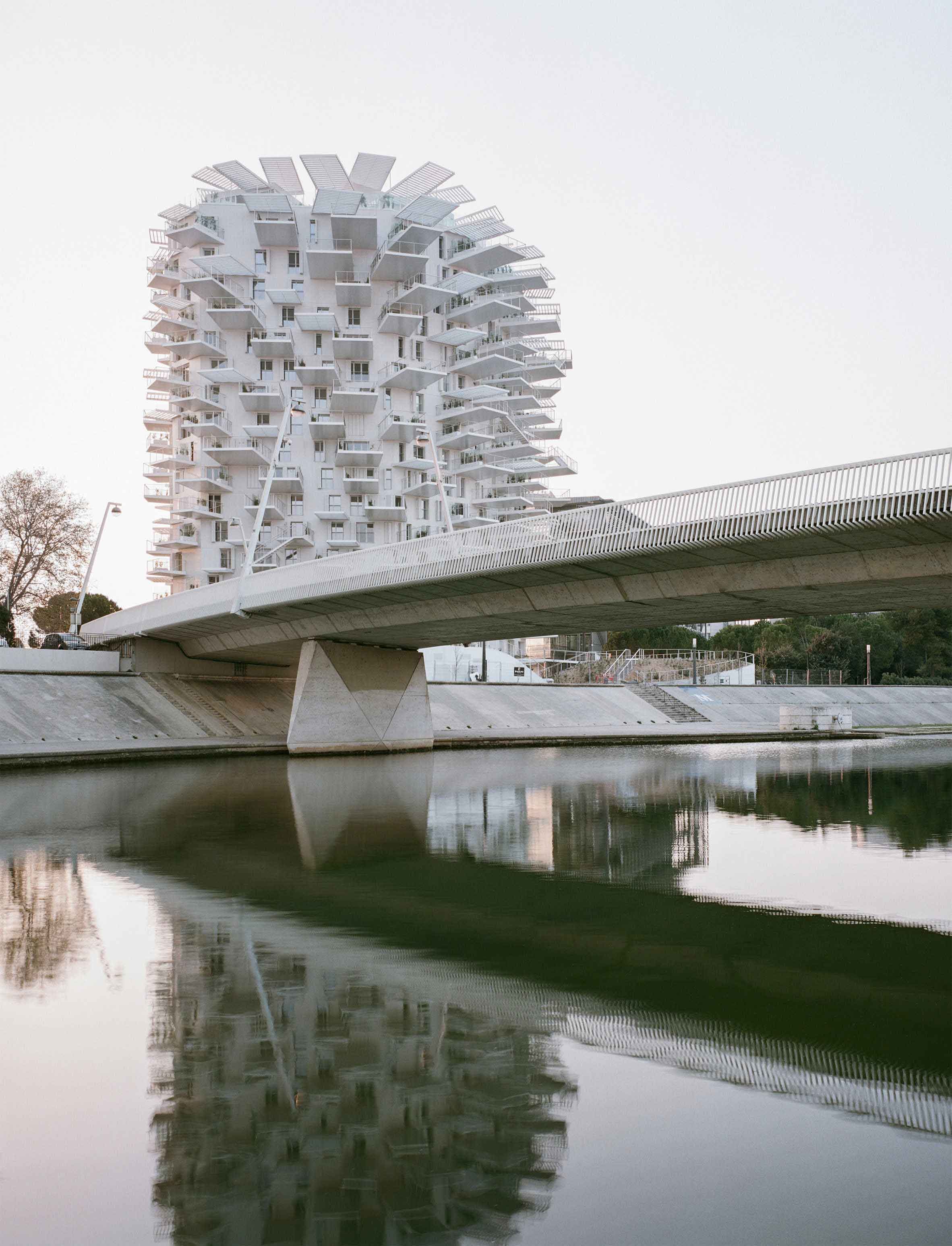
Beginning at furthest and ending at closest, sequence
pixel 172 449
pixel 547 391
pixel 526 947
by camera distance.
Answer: pixel 547 391
pixel 172 449
pixel 526 947

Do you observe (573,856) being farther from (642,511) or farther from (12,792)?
(12,792)

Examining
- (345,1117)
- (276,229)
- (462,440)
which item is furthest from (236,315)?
(345,1117)

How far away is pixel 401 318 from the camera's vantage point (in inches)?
3573

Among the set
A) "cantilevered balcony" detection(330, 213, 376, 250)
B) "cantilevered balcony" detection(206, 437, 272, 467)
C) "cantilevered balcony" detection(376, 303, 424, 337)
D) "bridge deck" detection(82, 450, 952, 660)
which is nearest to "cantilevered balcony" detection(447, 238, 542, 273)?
"cantilevered balcony" detection(376, 303, 424, 337)

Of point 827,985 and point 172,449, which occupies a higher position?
point 172,449

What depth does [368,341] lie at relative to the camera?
3551 inches

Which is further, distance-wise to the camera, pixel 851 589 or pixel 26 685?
pixel 26 685

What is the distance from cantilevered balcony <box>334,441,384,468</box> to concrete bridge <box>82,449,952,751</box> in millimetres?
37150

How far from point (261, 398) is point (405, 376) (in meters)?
12.0

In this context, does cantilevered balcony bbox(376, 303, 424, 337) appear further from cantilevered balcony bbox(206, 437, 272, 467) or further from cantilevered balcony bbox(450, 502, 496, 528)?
cantilevered balcony bbox(450, 502, 496, 528)

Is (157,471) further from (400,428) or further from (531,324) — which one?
(531,324)

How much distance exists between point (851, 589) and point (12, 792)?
2258cm

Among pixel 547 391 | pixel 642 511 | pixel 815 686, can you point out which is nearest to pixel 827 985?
pixel 642 511

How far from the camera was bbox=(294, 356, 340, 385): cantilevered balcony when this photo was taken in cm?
8950
